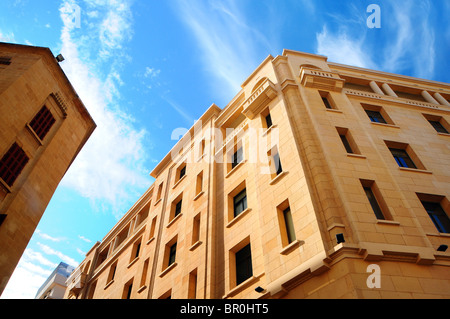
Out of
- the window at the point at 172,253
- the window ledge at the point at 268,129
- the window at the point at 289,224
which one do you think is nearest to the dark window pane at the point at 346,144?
the window ledge at the point at 268,129

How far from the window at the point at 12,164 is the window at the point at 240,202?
41.1 feet

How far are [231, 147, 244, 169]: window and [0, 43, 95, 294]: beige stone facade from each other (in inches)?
460

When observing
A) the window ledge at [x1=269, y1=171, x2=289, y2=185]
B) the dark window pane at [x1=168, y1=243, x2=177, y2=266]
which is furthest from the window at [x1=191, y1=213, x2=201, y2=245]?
the window ledge at [x1=269, y1=171, x2=289, y2=185]

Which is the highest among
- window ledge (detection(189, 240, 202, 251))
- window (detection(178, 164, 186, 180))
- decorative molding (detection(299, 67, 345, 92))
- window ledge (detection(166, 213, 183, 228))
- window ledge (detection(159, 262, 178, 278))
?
window (detection(178, 164, 186, 180))

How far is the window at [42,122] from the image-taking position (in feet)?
63.4

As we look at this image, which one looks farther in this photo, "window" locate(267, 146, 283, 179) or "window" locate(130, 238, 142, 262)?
"window" locate(130, 238, 142, 262)

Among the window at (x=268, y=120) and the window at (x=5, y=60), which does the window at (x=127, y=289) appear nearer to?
the window at (x=268, y=120)

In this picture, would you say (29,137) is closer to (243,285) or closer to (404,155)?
(243,285)

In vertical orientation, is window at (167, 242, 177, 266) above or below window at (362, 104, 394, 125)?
below

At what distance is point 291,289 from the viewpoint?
1131 cm

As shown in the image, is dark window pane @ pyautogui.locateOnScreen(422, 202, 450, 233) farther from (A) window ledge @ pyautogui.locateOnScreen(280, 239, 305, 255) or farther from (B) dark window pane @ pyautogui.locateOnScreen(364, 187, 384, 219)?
(A) window ledge @ pyautogui.locateOnScreen(280, 239, 305, 255)

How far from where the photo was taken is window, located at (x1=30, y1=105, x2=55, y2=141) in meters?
19.3

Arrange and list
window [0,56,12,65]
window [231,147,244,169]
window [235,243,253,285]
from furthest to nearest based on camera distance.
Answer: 1. window [231,147,244,169]
2. window [0,56,12,65]
3. window [235,243,253,285]

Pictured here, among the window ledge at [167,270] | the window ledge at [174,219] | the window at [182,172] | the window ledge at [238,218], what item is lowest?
the window ledge at [167,270]
